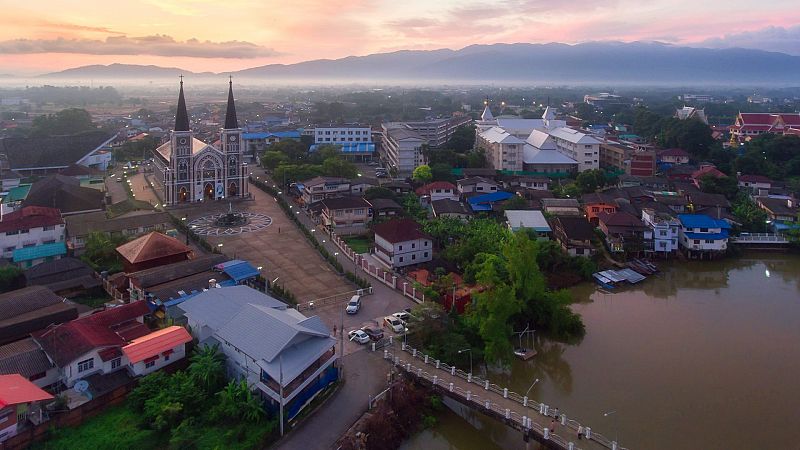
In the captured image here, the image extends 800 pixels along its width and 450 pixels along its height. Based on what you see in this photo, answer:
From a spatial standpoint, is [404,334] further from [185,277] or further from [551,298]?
[185,277]

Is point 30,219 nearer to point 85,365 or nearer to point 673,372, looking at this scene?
point 85,365

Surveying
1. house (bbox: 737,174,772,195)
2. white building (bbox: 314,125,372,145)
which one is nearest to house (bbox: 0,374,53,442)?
house (bbox: 737,174,772,195)

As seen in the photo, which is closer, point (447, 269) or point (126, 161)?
point (447, 269)

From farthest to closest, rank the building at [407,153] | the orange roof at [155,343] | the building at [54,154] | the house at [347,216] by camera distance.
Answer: the building at [407,153], the building at [54,154], the house at [347,216], the orange roof at [155,343]

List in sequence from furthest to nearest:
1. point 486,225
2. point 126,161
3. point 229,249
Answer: point 126,161
point 486,225
point 229,249

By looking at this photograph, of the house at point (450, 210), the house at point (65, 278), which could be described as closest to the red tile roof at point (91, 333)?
the house at point (65, 278)

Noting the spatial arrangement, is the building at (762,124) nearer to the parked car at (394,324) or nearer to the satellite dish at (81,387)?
the parked car at (394,324)

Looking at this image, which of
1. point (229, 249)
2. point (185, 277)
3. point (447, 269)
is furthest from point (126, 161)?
point (447, 269)

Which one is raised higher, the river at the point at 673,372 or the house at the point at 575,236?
the house at the point at 575,236
